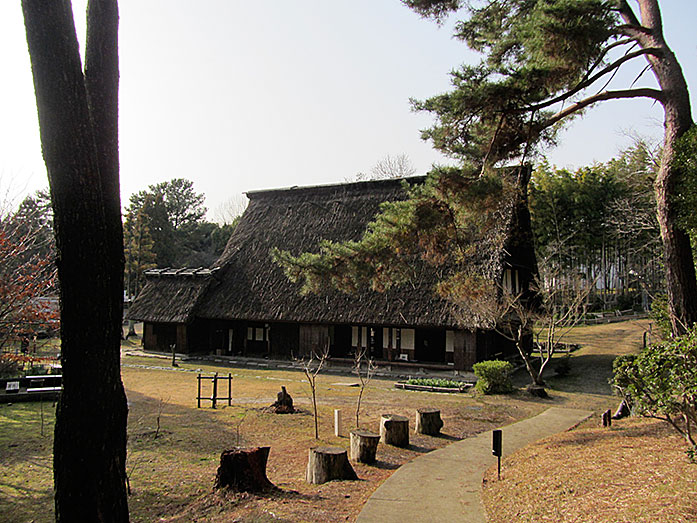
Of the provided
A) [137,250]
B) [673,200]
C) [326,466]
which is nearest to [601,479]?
[326,466]

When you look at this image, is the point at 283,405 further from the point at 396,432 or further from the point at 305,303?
the point at 305,303

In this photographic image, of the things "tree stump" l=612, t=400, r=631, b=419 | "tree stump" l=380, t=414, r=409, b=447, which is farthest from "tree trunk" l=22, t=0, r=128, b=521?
"tree stump" l=612, t=400, r=631, b=419

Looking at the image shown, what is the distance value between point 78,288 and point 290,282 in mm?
19641

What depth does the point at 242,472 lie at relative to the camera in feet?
23.4

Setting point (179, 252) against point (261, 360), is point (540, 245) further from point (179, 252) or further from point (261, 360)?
point (179, 252)

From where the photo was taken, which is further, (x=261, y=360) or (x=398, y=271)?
(x=261, y=360)

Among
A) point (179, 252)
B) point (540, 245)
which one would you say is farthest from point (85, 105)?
point (179, 252)

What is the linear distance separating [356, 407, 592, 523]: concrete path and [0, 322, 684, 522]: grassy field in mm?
325

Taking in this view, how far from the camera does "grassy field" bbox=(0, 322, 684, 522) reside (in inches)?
269

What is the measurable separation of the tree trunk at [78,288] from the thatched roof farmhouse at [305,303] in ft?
50.3

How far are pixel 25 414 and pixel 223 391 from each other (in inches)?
229

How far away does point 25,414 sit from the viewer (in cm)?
1320

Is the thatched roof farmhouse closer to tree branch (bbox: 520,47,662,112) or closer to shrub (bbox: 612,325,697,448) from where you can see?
tree branch (bbox: 520,47,662,112)

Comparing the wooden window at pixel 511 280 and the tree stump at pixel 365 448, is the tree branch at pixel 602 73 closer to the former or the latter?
the tree stump at pixel 365 448
